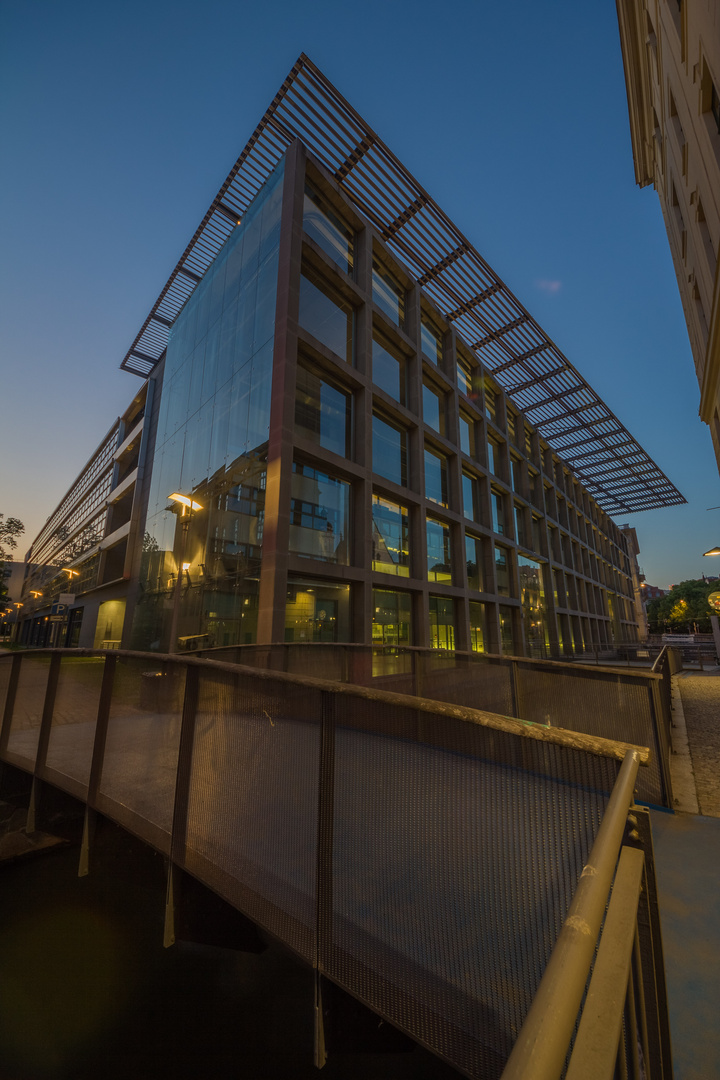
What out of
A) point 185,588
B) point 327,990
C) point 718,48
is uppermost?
point 718,48

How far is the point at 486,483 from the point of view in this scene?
29.0 m

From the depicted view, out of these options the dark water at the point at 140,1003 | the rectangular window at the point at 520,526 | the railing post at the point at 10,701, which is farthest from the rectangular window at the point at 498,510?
the railing post at the point at 10,701

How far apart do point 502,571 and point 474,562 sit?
12.8 feet

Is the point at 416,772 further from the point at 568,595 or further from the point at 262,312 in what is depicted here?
the point at 568,595

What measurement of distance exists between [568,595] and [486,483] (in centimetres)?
2118

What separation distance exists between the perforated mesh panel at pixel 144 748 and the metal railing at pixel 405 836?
33mm

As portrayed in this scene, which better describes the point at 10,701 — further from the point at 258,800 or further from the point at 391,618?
A: the point at 391,618

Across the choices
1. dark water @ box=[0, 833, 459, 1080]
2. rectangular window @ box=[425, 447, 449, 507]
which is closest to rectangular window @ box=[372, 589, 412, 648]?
rectangular window @ box=[425, 447, 449, 507]

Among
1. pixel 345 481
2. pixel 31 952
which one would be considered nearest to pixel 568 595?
pixel 345 481

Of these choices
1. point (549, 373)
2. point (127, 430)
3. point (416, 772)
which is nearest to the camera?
point (416, 772)

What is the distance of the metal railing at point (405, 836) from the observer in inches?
80.8

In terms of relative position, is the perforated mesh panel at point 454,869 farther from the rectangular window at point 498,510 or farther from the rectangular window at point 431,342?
the rectangular window at point 498,510

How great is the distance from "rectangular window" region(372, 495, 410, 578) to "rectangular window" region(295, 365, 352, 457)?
3.03m

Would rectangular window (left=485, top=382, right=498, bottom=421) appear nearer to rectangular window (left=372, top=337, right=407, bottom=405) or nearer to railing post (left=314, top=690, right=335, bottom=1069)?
rectangular window (left=372, top=337, right=407, bottom=405)
